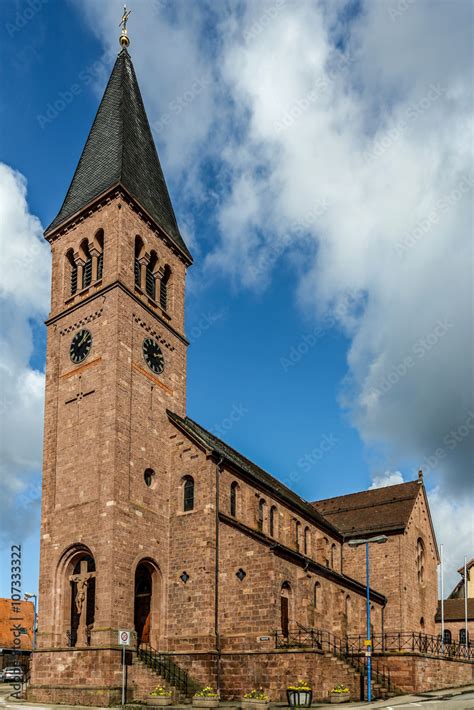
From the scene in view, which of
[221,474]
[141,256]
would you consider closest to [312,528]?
[221,474]

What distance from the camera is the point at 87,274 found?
123 ft

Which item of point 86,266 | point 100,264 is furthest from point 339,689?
point 86,266

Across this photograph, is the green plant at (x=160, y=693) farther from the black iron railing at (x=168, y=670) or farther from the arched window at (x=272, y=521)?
the arched window at (x=272, y=521)

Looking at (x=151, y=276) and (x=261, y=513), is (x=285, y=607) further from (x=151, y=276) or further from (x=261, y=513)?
(x=151, y=276)

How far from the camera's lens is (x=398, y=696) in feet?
106

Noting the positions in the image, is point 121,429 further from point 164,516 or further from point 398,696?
point 398,696

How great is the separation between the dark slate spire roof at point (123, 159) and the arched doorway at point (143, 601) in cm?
1792

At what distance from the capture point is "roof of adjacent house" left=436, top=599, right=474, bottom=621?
54.6m

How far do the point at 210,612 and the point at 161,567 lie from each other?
126 inches

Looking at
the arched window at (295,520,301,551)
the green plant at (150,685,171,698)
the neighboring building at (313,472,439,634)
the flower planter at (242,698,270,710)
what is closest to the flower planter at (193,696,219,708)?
the flower planter at (242,698,270,710)

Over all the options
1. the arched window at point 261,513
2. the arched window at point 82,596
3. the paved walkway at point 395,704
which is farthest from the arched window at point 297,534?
the arched window at point 82,596

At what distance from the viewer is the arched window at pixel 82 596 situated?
103 feet

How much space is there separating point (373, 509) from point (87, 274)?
2881 cm

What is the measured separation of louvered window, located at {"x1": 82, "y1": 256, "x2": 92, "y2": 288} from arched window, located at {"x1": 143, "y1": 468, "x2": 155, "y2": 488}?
10.1 meters
